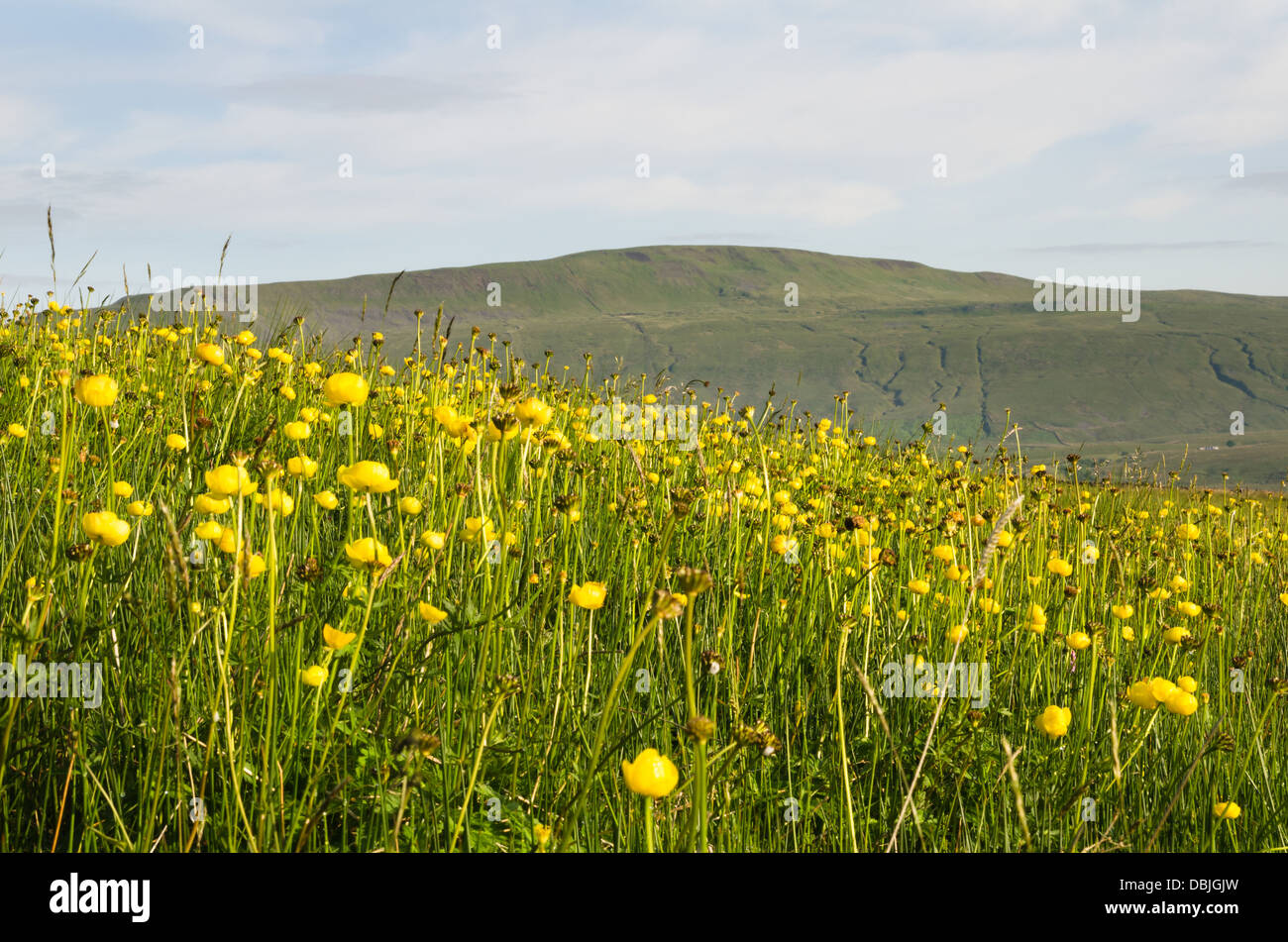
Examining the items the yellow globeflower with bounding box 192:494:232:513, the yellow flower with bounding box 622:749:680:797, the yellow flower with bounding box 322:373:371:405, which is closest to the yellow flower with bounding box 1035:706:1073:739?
the yellow flower with bounding box 622:749:680:797

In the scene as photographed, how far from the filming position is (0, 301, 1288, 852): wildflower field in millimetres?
1716

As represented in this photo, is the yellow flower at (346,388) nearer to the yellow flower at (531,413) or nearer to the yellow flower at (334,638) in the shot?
the yellow flower at (531,413)

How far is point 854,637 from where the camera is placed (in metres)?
3.16

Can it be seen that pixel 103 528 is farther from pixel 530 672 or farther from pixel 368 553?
pixel 530 672

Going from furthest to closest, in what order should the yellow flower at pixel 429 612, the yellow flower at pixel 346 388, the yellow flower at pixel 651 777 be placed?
1. the yellow flower at pixel 346 388
2. the yellow flower at pixel 429 612
3. the yellow flower at pixel 651 777

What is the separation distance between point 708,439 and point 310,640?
3.91 meters

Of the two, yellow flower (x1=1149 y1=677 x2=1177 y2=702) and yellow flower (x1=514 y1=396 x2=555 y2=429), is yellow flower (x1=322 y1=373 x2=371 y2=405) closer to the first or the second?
yellow flower (x1=514 y1=396 x2=555 y2=429)

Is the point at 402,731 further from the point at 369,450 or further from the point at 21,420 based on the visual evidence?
the point at 21,420

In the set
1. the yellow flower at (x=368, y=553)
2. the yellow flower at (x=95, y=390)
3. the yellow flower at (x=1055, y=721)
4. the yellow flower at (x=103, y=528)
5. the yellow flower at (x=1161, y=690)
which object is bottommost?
the yellow flower at (x=1055, y=721)

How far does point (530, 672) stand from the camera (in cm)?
186

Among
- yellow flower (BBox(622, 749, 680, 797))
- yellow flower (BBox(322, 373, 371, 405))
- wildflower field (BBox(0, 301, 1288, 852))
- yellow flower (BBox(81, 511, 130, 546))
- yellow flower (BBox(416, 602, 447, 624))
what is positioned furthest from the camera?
yellow flower (BBox(322, 373, 371, 405))

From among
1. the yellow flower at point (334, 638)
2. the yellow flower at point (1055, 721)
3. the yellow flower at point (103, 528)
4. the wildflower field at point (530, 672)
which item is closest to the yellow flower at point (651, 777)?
the wildflower field at point (530, 672)

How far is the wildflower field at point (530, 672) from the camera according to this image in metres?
1.72
